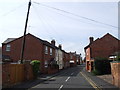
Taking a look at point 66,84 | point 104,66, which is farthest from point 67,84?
point 104,66

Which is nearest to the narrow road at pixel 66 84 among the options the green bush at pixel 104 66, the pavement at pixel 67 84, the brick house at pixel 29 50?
the pavement at pixel 67 84

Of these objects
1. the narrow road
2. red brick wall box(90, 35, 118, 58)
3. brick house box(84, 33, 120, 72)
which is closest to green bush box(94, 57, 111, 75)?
the narrow road

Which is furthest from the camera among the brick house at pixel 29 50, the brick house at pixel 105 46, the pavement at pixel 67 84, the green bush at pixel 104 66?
the brick house at pixel 105 46

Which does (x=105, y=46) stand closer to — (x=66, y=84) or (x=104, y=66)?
(x=104, y=66)

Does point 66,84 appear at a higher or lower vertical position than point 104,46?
lower

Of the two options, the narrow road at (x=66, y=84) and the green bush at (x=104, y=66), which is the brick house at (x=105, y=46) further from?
the narrow road at (x=66, y=84)

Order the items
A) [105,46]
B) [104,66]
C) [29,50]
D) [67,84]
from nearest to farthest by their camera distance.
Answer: [67,84], [104,66], [29,50], [105,46]

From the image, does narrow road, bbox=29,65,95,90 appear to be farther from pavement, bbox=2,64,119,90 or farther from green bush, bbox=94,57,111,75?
green bush, bbox=94,57,111,75

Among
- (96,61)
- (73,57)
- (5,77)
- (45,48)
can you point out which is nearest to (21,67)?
(5,77)

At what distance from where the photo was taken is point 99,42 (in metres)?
47.8

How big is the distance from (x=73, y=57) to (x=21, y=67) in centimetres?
9529

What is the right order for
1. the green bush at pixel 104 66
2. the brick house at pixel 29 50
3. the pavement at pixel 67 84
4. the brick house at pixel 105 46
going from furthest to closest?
the brick house at pixel 105 46 < the brick house at pixel 29 50 < the green bush at pixel 104 66 < the pavement at pixel 67 84

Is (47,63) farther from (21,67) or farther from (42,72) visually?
(21,67)

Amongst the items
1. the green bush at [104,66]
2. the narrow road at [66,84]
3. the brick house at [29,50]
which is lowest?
the narrow road at [66,84]
